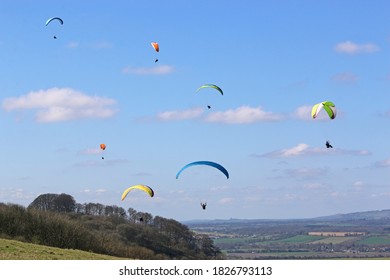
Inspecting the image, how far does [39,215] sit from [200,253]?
63423 millimetres

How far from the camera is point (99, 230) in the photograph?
132 metres

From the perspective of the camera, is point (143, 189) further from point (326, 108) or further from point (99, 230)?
point (99, 230)

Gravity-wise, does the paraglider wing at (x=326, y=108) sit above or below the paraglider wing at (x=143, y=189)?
above

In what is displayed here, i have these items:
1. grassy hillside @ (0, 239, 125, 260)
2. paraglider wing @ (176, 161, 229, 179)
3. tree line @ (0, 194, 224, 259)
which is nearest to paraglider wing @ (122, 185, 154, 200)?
paraglider wing @ (176, 161, 229, 179)

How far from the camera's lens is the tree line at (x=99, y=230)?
9662 centimetres

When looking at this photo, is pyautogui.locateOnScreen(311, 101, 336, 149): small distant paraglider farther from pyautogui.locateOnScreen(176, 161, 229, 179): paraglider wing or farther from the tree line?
the tree line

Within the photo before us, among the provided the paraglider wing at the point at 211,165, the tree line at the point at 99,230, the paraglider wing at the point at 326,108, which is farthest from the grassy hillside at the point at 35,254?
the paraglider wing at the point at 326,108


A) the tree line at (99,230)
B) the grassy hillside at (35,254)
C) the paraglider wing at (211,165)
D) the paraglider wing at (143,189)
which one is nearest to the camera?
the paraglider wing at (211,165)

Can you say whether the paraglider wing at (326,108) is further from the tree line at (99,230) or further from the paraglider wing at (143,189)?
the tree line at (99,230)

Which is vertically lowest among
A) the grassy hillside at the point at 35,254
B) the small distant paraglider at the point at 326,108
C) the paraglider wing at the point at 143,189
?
the grassy hillside at the point at 35,254

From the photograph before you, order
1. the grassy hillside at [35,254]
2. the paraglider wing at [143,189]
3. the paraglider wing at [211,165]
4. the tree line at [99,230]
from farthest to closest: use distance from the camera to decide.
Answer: the tree line at [99,230] < the grassy hillside at [35,254] < the paraglider wing at [143,189] < the paraglider wing at [211,165]
